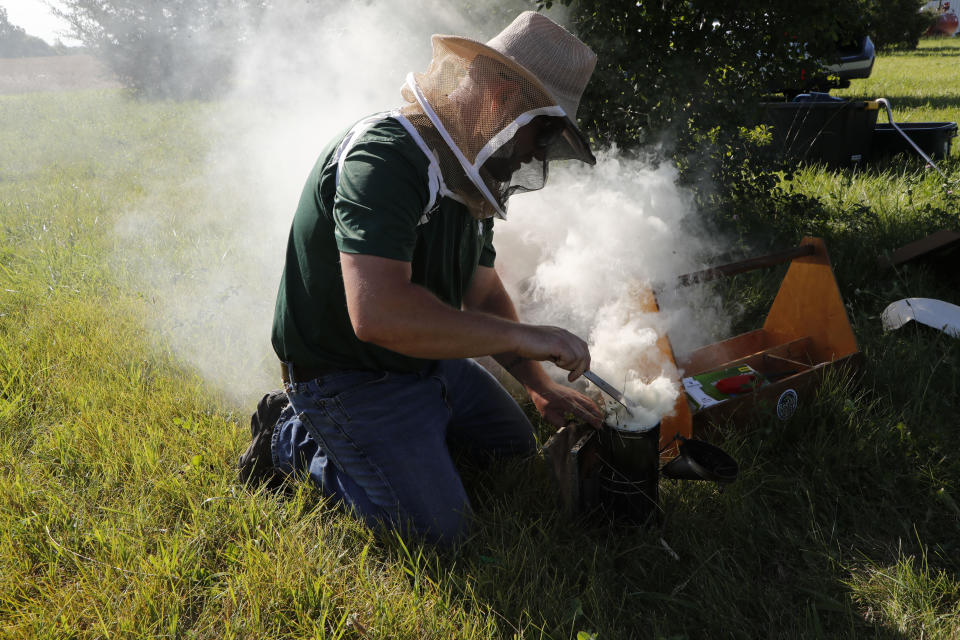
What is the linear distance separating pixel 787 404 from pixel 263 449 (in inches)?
80.0

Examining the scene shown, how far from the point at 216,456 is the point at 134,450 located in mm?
302

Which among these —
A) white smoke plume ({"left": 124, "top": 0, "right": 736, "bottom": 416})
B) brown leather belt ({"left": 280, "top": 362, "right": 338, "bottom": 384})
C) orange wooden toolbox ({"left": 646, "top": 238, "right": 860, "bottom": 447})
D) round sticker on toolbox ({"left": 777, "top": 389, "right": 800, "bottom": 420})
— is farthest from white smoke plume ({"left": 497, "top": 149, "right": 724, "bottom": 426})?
brown leather belt ({"left": 280, "top": 362, "right": 338, "bottom": 384})

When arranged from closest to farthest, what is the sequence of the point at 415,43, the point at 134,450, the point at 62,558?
the point at 62,558, the point at 134,450, the point at 415,43

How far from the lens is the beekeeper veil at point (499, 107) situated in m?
1.68

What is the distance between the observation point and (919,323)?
3182 millimetres

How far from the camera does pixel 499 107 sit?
5.55 feet

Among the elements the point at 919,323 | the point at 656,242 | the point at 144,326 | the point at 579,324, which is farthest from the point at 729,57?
the point at 144,326

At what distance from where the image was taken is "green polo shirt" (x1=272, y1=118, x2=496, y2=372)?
1647 mm

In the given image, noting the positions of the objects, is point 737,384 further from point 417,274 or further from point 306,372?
point 306,372

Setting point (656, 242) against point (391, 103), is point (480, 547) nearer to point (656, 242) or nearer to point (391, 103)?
point (656, 242)

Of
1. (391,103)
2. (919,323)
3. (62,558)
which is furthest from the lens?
(391,103)

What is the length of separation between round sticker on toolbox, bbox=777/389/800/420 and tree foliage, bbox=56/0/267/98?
673 cm

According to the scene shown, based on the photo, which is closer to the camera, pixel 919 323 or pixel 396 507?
pixel 396 507

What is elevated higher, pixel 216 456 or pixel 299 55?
pixel 299 55
